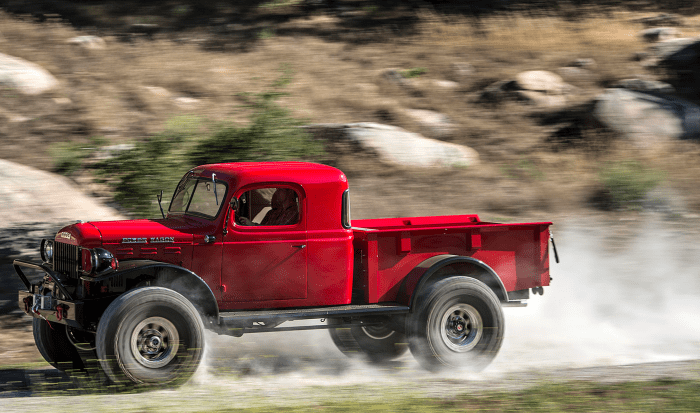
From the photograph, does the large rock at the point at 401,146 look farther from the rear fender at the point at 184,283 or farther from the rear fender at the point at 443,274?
the rear fender at the point at 184,283

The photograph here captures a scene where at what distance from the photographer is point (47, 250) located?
716 centimetres

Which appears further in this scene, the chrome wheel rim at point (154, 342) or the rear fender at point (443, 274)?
the rear fender at point (443, 274)

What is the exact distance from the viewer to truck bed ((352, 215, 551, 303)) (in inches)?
284

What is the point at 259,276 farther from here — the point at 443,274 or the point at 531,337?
the point at 531,337

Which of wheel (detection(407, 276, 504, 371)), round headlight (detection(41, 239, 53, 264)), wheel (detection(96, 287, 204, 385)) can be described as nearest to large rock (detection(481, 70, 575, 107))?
wheel (detection(407, 276, 504, 371))

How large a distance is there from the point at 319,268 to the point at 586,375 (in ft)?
8.15

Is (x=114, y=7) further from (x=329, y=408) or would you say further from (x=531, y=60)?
(x=329, y=408)

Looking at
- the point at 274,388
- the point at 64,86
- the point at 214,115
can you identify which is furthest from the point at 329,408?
the point at 64,86

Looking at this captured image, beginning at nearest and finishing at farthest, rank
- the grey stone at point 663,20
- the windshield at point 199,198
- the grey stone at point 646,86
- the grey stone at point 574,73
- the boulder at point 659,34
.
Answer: the windshield at point 199,198 → the grey stone at point 646,86 → the grey stone at point 574,73 → the boulder at point 659,34 → the grey stone at point 663,20

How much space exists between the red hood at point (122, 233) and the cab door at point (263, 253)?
409mm

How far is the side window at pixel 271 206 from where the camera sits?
23.0ft

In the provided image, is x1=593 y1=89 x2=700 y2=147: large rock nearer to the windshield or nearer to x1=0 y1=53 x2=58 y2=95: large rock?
the windshield

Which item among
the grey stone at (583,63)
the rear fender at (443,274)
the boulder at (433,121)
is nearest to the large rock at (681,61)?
the grey stone at (583,63)

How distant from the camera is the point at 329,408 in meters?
5.72
